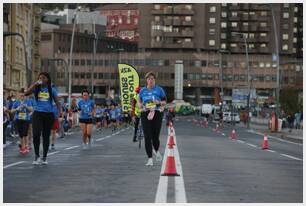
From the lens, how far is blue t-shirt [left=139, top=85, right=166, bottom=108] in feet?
45.3

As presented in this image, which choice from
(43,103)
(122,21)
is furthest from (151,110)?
(122,21)

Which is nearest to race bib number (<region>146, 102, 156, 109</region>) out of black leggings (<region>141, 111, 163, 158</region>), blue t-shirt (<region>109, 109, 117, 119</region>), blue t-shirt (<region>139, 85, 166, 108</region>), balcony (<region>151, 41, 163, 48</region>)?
blue t-shirt (<region>139, 85, 166, 108</region>)

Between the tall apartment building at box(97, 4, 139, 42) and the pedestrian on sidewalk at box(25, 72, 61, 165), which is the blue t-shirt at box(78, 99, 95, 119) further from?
the tall apartment building at box(97, 4, 139, 42)

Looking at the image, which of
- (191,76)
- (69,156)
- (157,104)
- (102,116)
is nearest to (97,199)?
(157,104)

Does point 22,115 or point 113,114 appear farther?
point 113,114

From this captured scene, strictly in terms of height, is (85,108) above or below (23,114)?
above

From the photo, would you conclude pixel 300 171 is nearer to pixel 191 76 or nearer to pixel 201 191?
pixel 201 191

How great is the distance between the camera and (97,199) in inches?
335

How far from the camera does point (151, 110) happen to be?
13.7 metres

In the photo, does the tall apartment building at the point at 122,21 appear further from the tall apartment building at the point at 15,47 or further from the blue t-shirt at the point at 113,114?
the blue t-shirt at the point at 113,114

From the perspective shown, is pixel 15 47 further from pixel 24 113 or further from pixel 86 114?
pixel 24 113

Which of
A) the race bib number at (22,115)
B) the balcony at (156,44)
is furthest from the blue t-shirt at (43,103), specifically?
the balcony at (156,44)

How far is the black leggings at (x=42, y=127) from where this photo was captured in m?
13.6

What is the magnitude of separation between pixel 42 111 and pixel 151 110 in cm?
183
